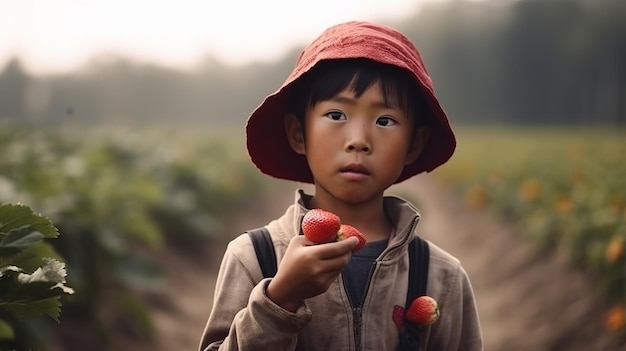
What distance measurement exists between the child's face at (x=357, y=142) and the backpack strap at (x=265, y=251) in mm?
179

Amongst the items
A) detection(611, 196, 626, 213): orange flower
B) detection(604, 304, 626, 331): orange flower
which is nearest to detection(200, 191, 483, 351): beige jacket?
detection(604, 304, 626, 331): orange flower

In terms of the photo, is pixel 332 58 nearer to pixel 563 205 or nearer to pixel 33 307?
pixel 33 307

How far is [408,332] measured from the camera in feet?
5.40

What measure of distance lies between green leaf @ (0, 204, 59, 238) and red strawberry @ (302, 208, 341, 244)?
445 millimetres

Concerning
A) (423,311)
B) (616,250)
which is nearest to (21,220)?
(423,311)

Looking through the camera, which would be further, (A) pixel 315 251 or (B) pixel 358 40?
(B) pixel 358 40

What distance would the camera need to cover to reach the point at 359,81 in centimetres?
162

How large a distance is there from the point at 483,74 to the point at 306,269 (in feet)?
210

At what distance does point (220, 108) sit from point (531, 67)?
2695cm

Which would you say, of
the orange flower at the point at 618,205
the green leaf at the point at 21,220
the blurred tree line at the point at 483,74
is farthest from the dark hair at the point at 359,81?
the blurred tree line at the point at 483,74

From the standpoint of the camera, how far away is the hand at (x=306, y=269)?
135cm

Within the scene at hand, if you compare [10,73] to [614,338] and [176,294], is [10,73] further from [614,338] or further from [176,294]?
[614,338]

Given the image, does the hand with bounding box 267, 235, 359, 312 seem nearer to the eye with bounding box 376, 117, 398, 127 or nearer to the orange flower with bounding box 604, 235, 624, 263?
the eye with bounding box 376, 117, 398, 127

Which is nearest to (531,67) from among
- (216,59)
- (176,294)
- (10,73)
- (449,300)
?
(216,59)
